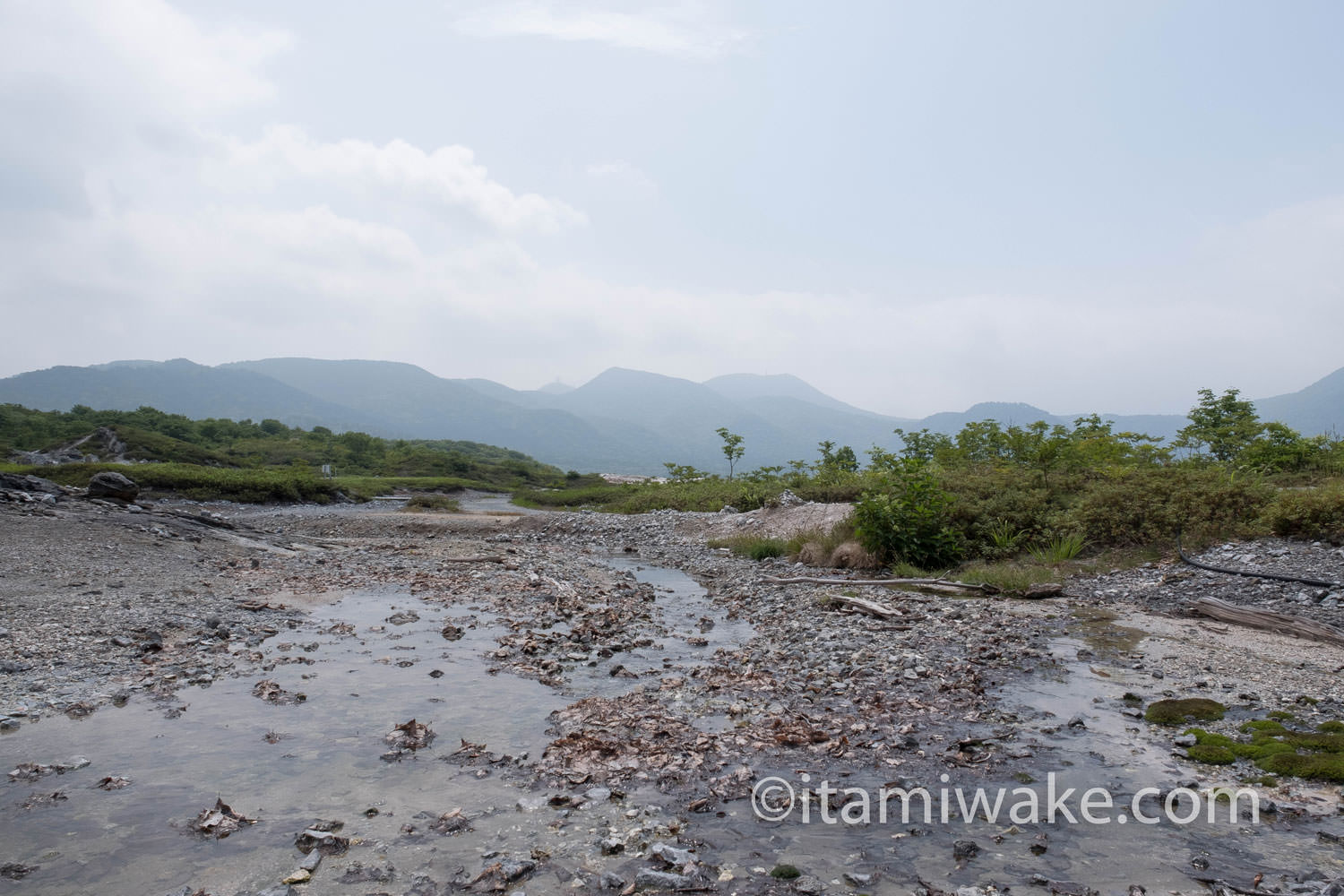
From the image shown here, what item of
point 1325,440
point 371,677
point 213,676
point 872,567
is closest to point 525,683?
point 371,677

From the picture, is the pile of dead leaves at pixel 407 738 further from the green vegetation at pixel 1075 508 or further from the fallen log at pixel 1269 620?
the green vegetation at pixel 1075 508

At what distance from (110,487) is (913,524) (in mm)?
29199

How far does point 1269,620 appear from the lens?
1193 centimetres

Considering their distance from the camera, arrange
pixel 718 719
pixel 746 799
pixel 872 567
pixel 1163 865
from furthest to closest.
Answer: pixel 872 567 → pixel 718 719 → pixel 746 799 → pixel 1163 865

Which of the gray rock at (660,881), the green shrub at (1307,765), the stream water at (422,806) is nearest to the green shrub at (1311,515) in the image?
the stream water at (422,806)

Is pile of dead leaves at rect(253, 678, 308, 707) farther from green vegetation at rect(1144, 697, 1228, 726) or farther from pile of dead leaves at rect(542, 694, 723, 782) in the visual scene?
green vegetation at rect(1144, 697, 1228, 726)

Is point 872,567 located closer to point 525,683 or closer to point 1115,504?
point 1115,504

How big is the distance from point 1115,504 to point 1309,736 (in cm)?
1280

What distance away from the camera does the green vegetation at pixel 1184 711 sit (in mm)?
8141

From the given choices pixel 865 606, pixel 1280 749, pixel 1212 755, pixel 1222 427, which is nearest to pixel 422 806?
pixel 1212 755

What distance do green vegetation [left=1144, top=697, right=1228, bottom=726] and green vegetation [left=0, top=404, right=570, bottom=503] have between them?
56.2 m

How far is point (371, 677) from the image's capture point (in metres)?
10.6

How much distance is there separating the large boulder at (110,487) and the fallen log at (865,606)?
26.7 metres

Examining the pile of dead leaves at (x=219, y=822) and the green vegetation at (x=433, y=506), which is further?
the green vegetation at (x=433, y=506)
